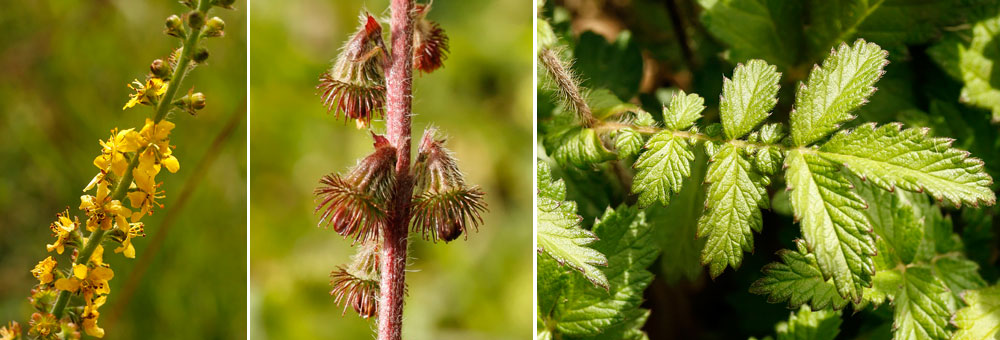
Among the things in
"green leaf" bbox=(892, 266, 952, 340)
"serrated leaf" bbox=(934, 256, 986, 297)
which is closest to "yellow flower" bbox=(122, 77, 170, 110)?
"green leaf" bbox=(892, 266, 952, 340)

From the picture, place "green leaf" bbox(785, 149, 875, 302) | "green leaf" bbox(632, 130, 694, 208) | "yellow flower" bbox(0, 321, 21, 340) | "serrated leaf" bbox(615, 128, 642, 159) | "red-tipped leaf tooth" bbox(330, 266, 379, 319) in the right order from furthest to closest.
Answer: "serrated leaf" bbox(615, 128, 642, 159), "green leaf" bbox(632, 130, 694, 208), "green leaf" bbox(785, 149, 875, 302), "red-tipped leaf tooth" bbox(330, 266, 379, 319), "yellow flower" bbox(0, 321, 21, 340)

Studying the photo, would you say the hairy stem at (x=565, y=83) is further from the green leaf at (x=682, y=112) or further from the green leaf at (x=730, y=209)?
the green leaf at (x=730, y=209)

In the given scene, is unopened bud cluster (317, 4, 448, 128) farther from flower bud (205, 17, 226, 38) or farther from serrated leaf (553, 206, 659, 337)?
serrated leaf (553, 206, 659, 337)

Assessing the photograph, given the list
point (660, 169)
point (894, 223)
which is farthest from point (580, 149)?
point (894, 223)

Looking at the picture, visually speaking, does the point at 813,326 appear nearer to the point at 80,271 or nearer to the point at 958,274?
the point at 958,274

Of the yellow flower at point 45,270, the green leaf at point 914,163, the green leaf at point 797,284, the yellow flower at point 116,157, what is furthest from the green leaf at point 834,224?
the yellow flower at point 45,270

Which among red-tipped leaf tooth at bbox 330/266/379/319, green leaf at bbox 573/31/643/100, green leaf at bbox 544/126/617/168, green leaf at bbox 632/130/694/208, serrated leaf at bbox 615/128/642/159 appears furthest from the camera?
green leaf at bbox 573/31/643/100

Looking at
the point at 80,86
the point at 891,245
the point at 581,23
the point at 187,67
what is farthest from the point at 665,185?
the point at 80,86
